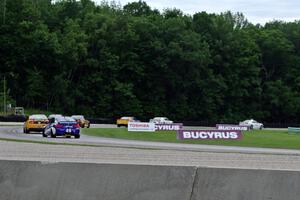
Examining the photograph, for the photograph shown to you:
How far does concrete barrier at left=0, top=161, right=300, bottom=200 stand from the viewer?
8945mm

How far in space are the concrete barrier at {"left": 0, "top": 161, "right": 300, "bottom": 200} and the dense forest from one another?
89599 millimetres

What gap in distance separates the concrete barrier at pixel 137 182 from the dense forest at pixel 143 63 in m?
89.6

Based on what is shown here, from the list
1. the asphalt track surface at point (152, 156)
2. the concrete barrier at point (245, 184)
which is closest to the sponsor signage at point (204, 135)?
the asphalt track surface at point (152, 156)

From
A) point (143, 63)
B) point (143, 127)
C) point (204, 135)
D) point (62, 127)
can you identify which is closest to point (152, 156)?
point (62, 127)

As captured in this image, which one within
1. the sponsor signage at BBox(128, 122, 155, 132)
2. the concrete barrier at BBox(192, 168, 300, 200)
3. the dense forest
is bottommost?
the sponsor signage at BBox(128, 122, 155, 132)

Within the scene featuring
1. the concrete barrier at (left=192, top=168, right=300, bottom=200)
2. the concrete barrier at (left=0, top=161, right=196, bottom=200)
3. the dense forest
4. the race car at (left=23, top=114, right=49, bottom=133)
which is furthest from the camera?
the dense forest

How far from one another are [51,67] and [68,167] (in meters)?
97.8

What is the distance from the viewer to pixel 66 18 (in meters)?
113

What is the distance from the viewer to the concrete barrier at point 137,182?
Answer: 8945 mm

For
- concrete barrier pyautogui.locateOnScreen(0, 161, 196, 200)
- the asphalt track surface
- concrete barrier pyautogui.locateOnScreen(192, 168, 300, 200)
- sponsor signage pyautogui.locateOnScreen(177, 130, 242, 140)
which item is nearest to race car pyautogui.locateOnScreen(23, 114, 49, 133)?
sponsor signage pyautogui.locateOnScreen(177, 130, 242, 140)

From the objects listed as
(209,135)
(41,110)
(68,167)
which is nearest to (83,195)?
(68,167)

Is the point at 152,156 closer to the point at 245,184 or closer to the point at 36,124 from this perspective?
the point at 245,184

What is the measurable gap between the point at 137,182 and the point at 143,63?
10478 cm

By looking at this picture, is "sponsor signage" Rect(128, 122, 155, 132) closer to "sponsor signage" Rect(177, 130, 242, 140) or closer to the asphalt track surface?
"sponsor signage" Rect(177, 130, 242, 140)
